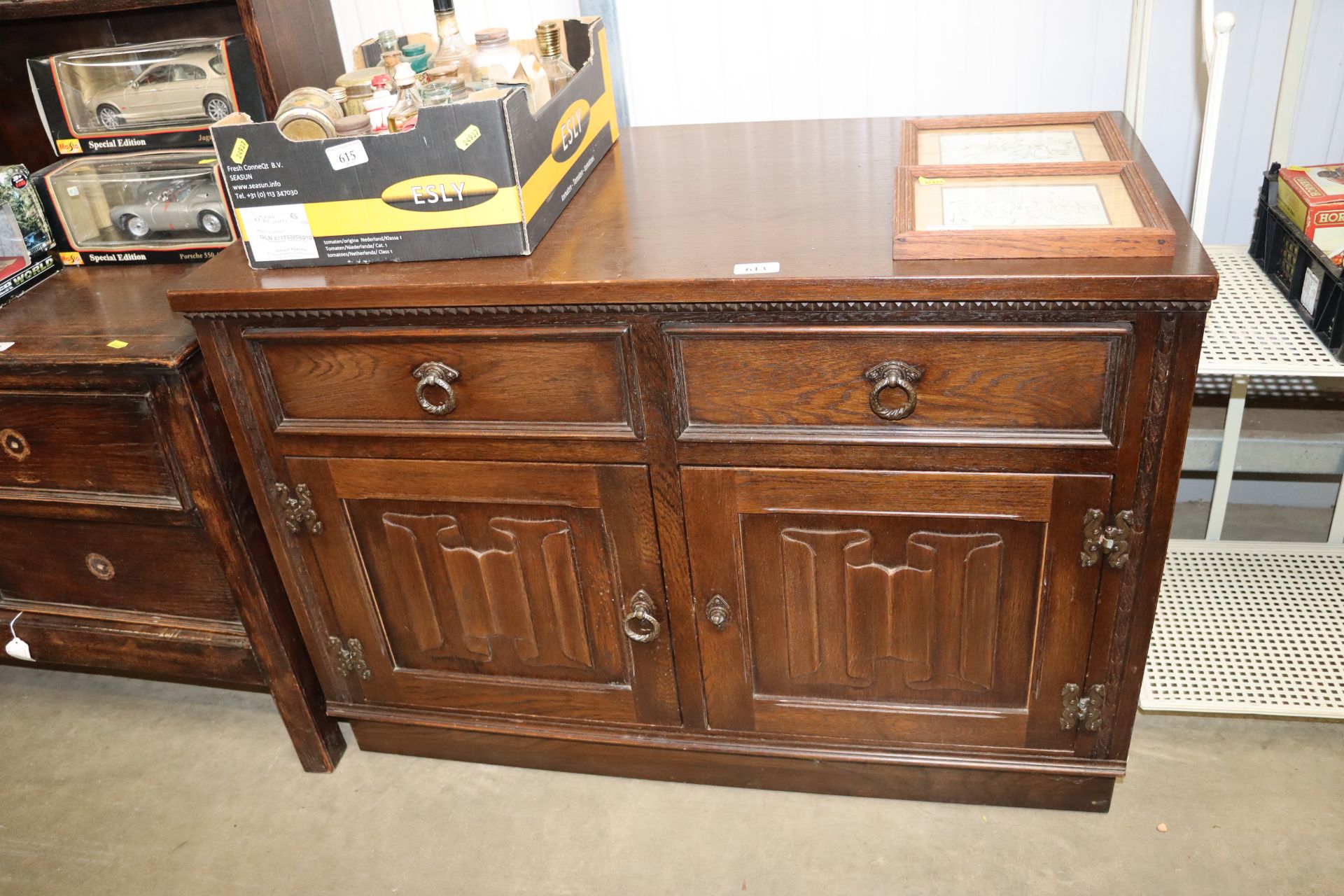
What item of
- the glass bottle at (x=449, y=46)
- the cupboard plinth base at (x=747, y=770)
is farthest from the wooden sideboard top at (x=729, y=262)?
the cupboard plinth base at (x=747, y=770)

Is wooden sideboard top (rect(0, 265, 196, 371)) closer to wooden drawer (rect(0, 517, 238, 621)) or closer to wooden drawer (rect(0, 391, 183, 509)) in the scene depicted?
wooden drawer (rect(0, 391, 183, 509))

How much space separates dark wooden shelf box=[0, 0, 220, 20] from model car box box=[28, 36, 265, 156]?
90mm

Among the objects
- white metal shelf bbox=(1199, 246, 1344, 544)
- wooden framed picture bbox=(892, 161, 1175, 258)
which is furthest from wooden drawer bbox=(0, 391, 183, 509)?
white metal shelf bbox=(1199, 246, 1344, 544)

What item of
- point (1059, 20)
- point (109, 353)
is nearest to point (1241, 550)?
point (1059, 20)

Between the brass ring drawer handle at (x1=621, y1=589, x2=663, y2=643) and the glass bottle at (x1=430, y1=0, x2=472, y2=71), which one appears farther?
the brass ring drawer handle at (x1=621, y1=589, x2=663, y2=643)

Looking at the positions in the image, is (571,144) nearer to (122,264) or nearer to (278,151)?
(278,151)

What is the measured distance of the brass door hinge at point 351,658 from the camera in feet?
5.47

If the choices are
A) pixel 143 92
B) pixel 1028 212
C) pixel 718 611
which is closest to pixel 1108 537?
pixel 1028 212

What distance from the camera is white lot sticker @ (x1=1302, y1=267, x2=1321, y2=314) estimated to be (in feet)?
4.99

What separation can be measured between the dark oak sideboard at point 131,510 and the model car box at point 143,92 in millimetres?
221

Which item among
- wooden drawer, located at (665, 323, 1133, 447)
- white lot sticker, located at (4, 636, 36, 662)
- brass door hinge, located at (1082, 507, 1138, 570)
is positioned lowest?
white lot sticker, located at (4, 636, 36, 662)

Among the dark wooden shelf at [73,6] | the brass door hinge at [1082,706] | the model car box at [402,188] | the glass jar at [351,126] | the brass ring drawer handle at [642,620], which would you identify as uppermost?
the dark wooden shelf at [73,6]

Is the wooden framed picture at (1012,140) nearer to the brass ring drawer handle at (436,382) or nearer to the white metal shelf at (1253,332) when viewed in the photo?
the white metal shelf at (1253,332)

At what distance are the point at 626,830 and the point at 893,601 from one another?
601 mm
